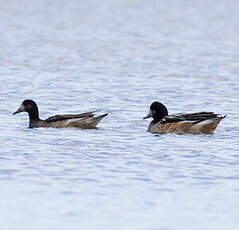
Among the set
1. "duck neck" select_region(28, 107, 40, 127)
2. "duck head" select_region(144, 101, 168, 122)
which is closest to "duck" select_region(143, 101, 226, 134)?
"duck head" select_region(144, 101, 168, 122)

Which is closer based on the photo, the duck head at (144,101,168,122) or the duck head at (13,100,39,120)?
the duck head at (144,101,168,122)

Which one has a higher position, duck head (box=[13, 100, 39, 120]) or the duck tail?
duck head (box=[13, 100, 39, 120])

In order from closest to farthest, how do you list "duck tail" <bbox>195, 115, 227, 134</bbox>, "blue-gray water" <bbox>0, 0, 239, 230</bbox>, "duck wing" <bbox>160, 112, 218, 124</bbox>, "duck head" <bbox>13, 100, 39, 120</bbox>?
"blue-gray water" <bbox>0, 0, 239, 230</bbox> → "duck tail" <bbox>195, 115, 227, 134</bbox> → "duck wing" <bbox>160, 112, 218, 124</bbox> → "duck head" <bbox>13, 100, 39, 120</bbox>

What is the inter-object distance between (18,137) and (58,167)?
330 cm

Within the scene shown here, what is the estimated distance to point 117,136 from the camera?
18.2m

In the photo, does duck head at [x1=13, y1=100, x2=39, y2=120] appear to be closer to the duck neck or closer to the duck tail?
the duck neck

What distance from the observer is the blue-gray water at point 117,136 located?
12.2 m

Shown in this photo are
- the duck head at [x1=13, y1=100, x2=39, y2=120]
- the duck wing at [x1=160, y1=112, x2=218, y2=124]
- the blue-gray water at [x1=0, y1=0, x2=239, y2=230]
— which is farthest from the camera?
the duck head at [x1=13, y1=100, x2=39, y2=120]

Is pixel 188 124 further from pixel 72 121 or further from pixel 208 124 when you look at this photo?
pixel 72 121

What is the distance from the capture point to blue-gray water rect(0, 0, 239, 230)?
40.0 ft

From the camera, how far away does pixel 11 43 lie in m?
40.0

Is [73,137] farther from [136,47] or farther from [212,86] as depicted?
[136,47]

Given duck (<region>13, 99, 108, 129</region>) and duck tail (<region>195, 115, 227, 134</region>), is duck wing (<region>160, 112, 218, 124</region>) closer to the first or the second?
duck tail (<region>195, 115, 227, 134</region>)

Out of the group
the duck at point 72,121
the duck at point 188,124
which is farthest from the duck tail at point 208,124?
the duck at point 72,121
